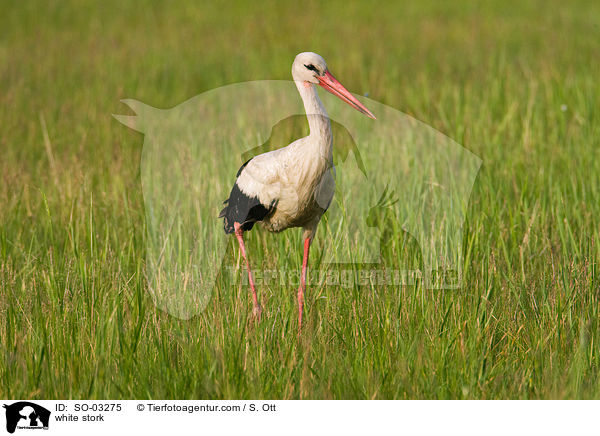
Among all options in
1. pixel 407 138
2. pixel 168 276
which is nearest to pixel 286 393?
pixel 168 276

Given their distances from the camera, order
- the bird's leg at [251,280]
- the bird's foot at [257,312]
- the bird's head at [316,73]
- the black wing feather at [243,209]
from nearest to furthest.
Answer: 1. the bird's head at [316,73]
2. the black wing feather at [243,209]
3. the bird's leg at [251,280]
4. the bird's foot at [257,312]

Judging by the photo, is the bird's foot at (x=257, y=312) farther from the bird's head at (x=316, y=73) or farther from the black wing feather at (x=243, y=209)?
the bird's head at (x=316, y=73)

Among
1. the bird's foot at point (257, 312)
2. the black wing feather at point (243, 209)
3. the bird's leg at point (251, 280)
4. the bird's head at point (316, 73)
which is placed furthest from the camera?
the bird's foot at point (257, 312)

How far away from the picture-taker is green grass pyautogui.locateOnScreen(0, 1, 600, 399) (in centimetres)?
297

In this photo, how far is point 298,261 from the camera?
366 centimetres

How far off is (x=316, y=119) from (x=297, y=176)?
0.24 metres

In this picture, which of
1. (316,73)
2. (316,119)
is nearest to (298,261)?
(316,119)

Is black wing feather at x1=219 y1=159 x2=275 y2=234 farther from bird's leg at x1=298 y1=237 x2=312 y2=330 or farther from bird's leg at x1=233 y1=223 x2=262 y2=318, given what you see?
bird's leg at x1=298 y1=237 x2=312 y2=330

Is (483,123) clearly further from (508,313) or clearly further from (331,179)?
(331,179)
